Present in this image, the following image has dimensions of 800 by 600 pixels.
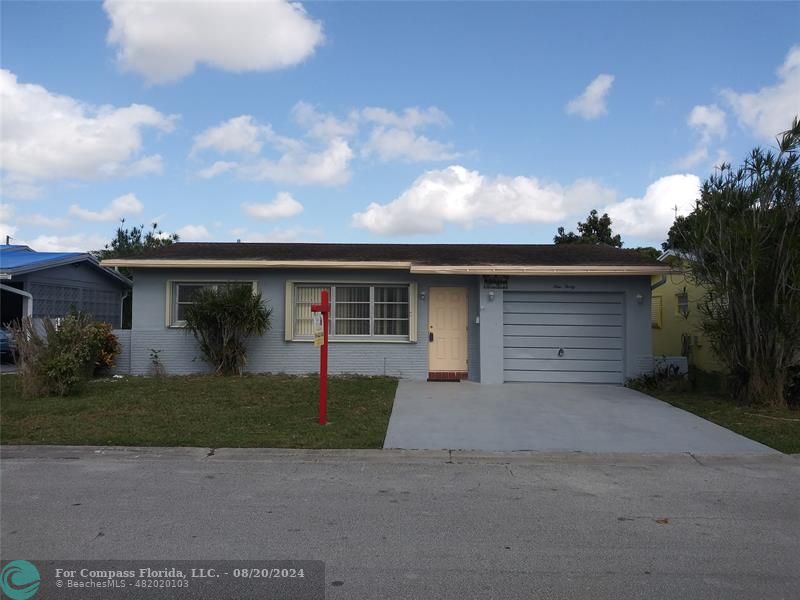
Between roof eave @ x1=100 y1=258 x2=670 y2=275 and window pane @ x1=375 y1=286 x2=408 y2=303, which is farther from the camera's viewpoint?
window pane @ x1=375 y1=286 x2=408 y2=303

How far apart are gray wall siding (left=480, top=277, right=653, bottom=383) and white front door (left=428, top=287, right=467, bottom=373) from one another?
899 millimetres

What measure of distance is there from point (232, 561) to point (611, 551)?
2.67 m

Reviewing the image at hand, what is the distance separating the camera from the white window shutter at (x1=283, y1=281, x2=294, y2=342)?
13.4 metres

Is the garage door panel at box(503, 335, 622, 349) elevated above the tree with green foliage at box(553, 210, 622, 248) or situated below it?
below

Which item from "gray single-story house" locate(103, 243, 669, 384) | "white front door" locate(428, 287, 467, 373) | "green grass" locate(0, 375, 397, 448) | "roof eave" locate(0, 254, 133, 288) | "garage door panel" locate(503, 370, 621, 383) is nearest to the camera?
"green grass" locate(0, 375, 397, 448)

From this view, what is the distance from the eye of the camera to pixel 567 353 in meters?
13.0

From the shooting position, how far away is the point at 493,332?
1268 cm

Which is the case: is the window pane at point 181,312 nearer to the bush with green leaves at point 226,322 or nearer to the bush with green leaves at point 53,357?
the bush with green leaves at point 226,322

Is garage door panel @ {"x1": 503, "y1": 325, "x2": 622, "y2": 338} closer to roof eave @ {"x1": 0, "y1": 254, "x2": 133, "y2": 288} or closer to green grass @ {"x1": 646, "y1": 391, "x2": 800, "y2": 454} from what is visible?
green grass @ {"x1": 646, "y1": 391, "x2": 800, "y2": 454}

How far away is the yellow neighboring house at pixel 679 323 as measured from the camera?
50.4 ft

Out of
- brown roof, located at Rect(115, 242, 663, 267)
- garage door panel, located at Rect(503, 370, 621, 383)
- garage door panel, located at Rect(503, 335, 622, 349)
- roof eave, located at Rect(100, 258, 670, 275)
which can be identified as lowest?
garage door panel, located at Rect(503, 370, 621, 383)

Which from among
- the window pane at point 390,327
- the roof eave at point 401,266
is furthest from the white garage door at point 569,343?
the window pane at point 390,327

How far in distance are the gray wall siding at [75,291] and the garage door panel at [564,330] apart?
39.0 feet

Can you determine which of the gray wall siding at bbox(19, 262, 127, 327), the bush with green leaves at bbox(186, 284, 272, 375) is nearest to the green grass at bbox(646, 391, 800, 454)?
the bush with green leaves at bbox(186, 284, 272, 375)
